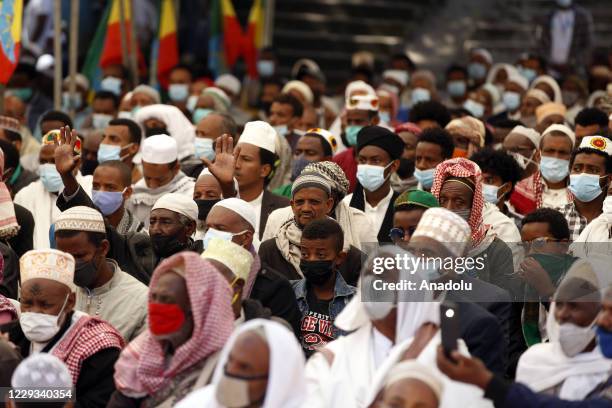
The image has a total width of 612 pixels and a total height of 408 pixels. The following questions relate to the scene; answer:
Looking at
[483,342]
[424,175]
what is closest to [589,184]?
[424,175]

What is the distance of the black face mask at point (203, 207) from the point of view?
34.1ft

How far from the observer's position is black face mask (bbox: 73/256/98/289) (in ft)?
29.0

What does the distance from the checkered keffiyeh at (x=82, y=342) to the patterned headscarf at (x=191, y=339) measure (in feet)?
2.05

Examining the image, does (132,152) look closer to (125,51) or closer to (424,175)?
(424,175)

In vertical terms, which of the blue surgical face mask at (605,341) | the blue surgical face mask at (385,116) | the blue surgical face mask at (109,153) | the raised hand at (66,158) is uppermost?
the blue surgical face mask at (605,341)

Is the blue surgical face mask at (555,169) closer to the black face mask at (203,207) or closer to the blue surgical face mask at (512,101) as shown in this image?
the black face mask at (203,207)

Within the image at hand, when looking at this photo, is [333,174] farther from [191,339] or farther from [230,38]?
[230,38]

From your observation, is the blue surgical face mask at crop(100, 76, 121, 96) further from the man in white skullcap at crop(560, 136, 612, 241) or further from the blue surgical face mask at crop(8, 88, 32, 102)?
the man in white skullcap at crop(560, 136, 612, 241)

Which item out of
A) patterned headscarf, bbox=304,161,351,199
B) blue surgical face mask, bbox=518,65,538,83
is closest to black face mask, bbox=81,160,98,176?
patterned headscarf, bbox=304,161,351,199

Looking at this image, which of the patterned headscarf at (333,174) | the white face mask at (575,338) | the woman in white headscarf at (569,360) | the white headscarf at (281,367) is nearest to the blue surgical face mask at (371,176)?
the patterned headscarf at (333,174)

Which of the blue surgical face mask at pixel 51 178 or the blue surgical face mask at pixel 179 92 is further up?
the blue surgical face mask at pixel 51 178

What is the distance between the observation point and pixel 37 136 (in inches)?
628

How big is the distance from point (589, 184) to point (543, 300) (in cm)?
192

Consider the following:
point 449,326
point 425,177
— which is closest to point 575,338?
point 449,326
